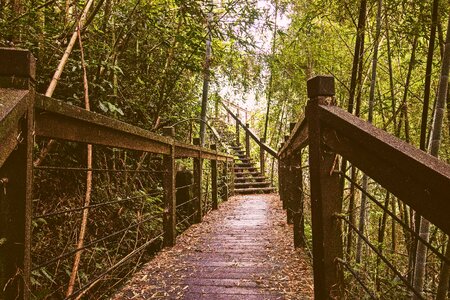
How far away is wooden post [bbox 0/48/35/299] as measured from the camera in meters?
1.17

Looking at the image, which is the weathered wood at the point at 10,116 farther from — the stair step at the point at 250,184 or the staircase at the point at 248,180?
the stair step at the point at 250,184

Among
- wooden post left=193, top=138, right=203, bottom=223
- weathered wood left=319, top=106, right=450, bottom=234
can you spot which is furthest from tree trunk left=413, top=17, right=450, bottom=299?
wooden post left=193, top=138, right=203, bottom=223

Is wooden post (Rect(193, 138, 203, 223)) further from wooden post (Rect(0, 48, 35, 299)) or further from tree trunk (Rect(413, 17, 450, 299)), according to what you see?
wooden post (Rect(0, 48, 35, 299))

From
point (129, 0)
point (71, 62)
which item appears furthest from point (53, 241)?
point (129, 0)

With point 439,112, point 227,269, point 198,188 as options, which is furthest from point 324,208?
point 198,188

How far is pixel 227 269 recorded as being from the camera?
296 centimetres

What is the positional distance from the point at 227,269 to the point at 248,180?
30.1ft

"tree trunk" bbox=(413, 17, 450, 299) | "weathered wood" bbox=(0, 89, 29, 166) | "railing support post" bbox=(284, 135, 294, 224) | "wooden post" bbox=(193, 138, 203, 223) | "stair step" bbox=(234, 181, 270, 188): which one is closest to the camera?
"weathered wood" bbox=(0, 89, 29, 166)

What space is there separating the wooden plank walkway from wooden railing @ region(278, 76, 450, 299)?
30.3 inches

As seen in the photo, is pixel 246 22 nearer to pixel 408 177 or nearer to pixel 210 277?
pixel 210 277

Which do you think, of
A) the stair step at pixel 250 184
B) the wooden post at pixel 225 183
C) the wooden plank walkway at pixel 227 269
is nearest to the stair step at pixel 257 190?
the stair step at pixel 250 184

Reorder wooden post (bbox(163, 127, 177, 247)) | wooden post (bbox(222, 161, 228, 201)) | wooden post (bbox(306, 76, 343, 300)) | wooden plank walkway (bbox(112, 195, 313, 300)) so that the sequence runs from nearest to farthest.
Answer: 1. wooden post (bbox(306, 76, 343, 300))
2. wooden plank walkway (bbox(112, 195, 313, 300))
3. wooden post (bbox(163, 127, 177, 247))
4. wooden post (bbox(222, 161, 228, 201))

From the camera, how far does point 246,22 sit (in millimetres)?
5805

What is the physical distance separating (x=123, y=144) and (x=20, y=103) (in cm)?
123
